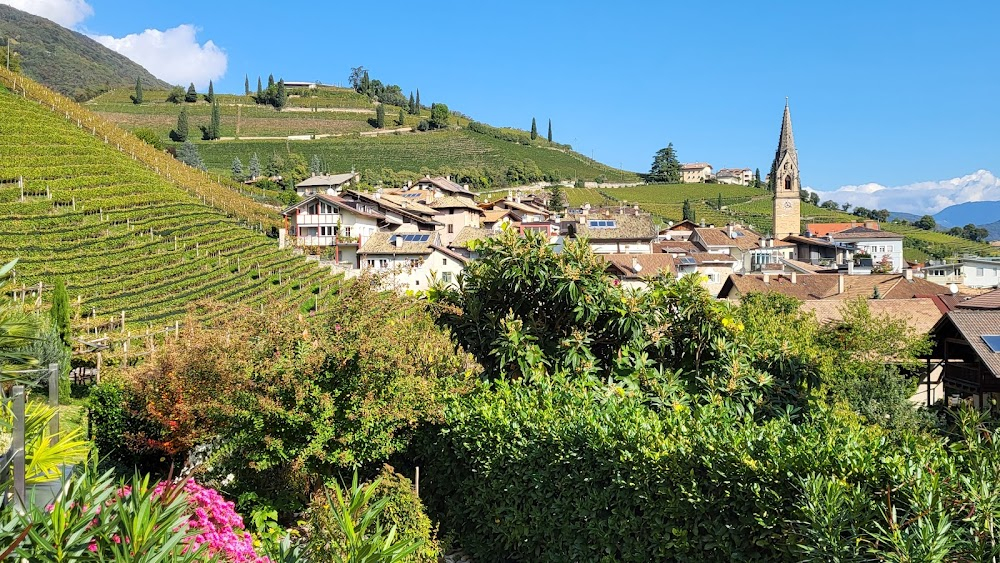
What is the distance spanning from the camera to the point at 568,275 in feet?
28.1

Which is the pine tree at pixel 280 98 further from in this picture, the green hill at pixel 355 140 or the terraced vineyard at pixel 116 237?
the terraced vineyard at pixel 116 237

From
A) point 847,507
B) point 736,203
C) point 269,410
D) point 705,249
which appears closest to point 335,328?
point 269,410

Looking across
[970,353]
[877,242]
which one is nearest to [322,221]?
[970,353]

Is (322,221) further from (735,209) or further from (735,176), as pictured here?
(735,176)

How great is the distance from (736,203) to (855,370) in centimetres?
10239

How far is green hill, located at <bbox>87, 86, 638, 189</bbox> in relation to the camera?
329 feet

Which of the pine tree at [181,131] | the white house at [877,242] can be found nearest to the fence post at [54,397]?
the white house at [877,242]

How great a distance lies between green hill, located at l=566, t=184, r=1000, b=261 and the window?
2867 centimetres

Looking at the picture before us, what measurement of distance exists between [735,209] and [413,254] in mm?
71789

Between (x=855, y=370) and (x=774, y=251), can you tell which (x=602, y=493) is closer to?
(x=855, y=370)

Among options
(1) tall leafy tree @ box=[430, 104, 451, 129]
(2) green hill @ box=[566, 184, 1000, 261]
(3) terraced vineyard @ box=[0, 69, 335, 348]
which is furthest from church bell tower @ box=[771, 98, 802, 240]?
(3) terraced vineyard @ box=[0, 69, 335, 348]

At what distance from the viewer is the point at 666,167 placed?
5340 inches

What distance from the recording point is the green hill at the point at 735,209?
9200cm

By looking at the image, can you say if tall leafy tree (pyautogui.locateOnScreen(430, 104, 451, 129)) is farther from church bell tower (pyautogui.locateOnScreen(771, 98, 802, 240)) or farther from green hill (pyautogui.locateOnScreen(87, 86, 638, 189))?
church bell tower (pyautogui.locateOnScreen(771, 98, 802, 240))
